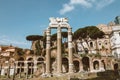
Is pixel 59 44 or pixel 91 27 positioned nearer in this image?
pixel 59 44

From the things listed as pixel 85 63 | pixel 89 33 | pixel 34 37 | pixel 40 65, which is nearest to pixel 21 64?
pixel 40 65

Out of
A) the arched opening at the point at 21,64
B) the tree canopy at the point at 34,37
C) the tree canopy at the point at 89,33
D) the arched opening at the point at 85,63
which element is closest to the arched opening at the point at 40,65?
the arched opening at the point at 21,64

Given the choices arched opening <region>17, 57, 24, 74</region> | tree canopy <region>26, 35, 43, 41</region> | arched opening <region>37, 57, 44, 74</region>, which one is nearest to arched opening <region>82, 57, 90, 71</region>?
arched opening <region>37, 57, 44, 74</region>

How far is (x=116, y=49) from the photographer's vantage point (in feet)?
149

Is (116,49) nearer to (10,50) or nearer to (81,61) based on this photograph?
(81,61)

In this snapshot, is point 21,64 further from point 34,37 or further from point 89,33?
point 89,33

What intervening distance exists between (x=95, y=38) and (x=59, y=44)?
1249 inches

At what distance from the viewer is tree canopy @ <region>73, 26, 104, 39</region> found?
52562 millimetres

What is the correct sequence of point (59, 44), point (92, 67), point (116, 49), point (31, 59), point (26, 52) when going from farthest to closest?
point (26, 52) → point (31, 59) → point (116, 49) → point (92, 67) → point (59, 44)

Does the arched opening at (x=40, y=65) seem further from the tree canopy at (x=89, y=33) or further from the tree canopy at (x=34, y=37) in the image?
the tree canopy at (x=89, y=33)

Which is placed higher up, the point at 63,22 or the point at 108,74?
the point at 63,22

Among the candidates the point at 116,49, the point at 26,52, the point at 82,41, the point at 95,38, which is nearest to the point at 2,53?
the point at 26,52

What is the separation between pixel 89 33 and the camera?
52906 mm

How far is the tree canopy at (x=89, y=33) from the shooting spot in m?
52.6
